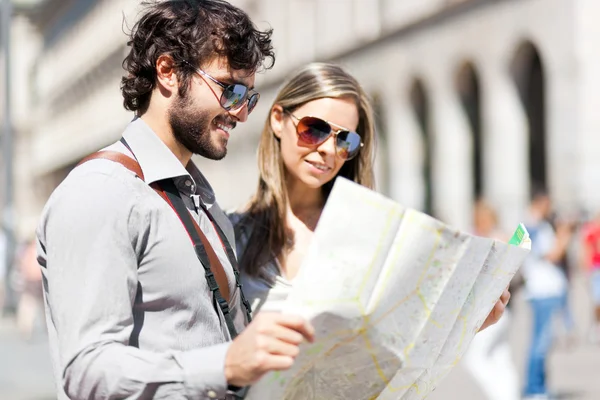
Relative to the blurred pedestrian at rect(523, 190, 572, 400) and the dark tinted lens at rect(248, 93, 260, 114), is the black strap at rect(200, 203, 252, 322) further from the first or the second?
the blurred pedestrian at rect(523, 190, 572, 400)

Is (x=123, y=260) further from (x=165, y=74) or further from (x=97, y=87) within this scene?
(x=97, y=87)

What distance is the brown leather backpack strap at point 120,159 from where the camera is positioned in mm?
2299

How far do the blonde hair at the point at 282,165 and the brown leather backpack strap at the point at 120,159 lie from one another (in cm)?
115

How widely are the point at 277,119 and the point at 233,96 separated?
51.0 inches

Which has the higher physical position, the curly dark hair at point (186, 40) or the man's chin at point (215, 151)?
the curly dark hair at point (186, 40)

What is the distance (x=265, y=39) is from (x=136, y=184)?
525 millimetres

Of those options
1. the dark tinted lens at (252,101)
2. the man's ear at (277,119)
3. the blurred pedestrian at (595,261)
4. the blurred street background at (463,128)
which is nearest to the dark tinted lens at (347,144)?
the man's ear at (277,119)

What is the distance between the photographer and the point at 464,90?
26.4 meters

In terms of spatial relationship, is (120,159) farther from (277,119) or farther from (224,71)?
(277,119)

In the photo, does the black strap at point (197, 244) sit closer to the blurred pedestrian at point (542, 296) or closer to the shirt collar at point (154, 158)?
the shirt collar at point (154, 158)

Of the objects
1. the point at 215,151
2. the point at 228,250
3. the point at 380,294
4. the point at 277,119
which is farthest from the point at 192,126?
the point at 277,119

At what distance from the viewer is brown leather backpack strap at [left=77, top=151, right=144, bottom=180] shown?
7.54ft

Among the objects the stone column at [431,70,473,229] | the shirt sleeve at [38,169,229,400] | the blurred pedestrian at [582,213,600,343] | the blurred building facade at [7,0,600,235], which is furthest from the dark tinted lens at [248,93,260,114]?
the stone column at [431,70,473,229]

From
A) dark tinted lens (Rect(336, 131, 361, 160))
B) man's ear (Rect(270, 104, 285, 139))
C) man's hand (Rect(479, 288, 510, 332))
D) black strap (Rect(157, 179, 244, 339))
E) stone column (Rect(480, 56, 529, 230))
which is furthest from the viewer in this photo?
stone column (Rect(480, 56, 529, 230))
